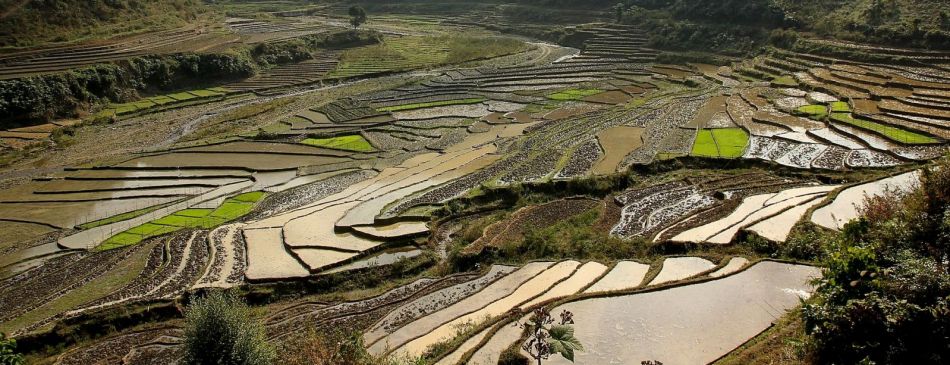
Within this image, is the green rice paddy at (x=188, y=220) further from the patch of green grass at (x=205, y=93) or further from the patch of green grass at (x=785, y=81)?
the patch of green grass at (x=785, y=81)

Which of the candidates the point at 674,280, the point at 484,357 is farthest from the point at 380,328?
the point at 674,280

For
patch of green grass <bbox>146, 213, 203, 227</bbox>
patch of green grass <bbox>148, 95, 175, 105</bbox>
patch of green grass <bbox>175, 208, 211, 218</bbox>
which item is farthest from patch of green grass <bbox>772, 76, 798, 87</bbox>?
patch of green grass <bbox>148, 95, 175, 105</bbox>

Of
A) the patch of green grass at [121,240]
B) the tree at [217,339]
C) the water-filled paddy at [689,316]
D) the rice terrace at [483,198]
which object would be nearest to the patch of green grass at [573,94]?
the rice terrace at [483,198]

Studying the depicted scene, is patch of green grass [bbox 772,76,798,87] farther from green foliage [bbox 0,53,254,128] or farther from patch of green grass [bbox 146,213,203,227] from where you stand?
green foliage [bbox 0,53,254,128]

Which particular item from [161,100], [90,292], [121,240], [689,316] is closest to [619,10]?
[161,100]

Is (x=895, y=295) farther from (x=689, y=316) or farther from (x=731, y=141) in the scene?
(x=731, y=141)

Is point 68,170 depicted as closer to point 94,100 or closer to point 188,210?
point 188,210
